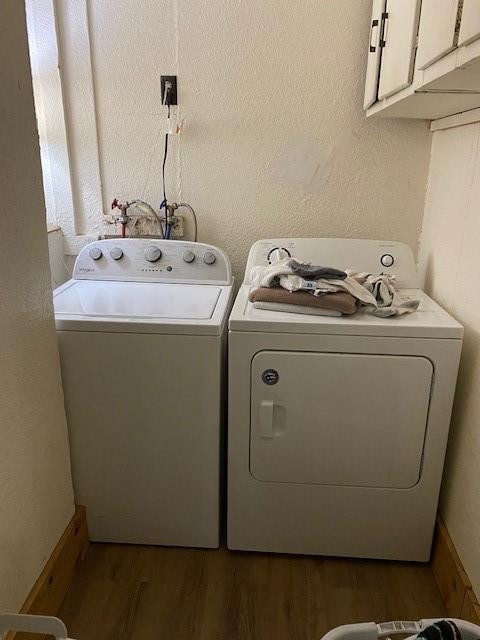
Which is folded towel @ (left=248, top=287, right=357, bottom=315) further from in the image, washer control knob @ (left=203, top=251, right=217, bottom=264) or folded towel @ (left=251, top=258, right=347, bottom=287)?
washer control knob @ (left=203, top=251, right=217, bottom=264)

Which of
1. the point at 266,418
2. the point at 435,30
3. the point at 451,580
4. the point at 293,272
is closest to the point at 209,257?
the point at 293,272

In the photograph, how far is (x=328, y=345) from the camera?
1.50 m

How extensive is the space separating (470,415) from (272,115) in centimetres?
135

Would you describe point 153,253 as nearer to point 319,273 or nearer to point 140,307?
point 140,307

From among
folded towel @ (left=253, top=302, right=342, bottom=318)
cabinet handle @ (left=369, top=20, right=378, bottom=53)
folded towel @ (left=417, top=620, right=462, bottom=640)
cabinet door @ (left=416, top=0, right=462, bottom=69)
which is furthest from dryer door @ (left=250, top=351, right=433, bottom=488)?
cabinet handle @ (left=369, top=20, right=378, bottom=53)

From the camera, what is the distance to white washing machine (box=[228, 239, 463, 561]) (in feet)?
4.91

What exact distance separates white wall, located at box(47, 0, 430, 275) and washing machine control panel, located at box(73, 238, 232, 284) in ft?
0.73

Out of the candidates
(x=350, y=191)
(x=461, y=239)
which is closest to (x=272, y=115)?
(x=350, y=191)

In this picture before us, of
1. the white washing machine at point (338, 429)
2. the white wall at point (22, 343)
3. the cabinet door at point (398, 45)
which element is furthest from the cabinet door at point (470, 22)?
the white wall at point (22, 343)

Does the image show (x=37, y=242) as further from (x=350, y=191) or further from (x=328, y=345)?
(x=350, y=191)

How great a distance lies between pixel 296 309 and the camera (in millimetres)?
1561

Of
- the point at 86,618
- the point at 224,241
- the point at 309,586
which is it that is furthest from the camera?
the point at 224,241

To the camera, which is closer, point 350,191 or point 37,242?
point 37,242

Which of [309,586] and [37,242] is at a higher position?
[37,242]
